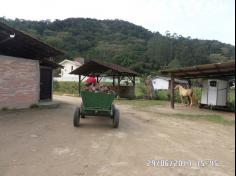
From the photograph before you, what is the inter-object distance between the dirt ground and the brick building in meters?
2.11

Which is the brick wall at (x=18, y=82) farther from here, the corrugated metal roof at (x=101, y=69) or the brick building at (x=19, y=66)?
the corrugated metal roof at (x=101, y=69)

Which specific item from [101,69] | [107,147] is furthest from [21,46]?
[101,69]

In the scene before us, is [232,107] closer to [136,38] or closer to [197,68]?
[197,68]

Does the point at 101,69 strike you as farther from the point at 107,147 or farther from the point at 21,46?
the point at 107,147

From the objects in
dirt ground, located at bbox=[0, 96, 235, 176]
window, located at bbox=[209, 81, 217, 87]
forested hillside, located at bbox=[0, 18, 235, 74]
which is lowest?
dirt ground, located at bbox=[0, 96, 235, 176]

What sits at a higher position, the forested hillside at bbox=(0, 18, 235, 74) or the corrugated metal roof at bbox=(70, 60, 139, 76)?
the forested hillside at bbox=(0, 18, 235, 74)

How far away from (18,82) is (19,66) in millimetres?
736

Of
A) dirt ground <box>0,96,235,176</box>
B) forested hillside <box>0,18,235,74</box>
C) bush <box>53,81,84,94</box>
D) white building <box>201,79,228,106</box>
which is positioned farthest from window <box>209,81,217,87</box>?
forested hillside <box>0,18,235,74</box>

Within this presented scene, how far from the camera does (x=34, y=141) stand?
6.88m

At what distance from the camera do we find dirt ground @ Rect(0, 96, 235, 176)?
504 cm

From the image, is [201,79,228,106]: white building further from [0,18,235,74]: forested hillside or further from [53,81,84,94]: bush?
[0,18,235,74]: forested hillside

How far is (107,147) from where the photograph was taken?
21.6 feet

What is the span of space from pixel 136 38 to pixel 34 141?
86.8 metres

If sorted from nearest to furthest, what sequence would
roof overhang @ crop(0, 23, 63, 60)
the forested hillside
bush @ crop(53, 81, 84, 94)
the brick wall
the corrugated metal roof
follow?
roof overhang @ crop(0, 23, 63, 60) → the brick wall → the corrugated metal roof → bush @ crop(53, 81, 84, 94) → the forested hillside
